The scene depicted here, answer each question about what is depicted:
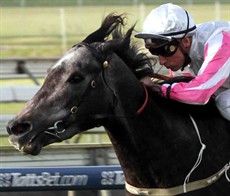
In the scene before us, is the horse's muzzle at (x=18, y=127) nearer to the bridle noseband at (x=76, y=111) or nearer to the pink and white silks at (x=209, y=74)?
the bridle noseband at (x=76, y=111)

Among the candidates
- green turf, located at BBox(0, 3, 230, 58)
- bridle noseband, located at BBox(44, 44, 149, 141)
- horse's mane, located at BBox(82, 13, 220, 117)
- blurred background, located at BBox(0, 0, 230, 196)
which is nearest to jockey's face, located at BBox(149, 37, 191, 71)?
horse's mane, located at BBox(82, 13, 220, 117)

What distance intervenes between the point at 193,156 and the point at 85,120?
580 mm

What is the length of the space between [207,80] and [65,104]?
27.4 inches

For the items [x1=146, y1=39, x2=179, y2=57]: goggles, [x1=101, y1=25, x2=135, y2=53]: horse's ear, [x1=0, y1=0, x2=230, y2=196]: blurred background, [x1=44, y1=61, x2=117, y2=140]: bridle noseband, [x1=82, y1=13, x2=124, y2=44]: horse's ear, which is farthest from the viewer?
[x1=0, y1=0, x2=230, y2=196]: blurred background

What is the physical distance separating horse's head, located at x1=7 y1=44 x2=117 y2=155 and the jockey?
0.33 m

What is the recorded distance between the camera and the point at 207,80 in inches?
137

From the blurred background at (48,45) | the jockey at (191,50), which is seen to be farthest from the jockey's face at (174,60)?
the blurred background at (48,45)

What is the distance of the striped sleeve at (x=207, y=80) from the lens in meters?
3.47

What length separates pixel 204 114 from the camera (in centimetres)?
363

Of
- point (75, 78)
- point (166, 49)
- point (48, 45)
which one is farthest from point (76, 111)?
point (48, 45)

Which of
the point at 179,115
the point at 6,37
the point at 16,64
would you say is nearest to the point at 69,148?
the point at 179,115

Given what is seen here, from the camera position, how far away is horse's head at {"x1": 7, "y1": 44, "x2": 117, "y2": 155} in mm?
3135

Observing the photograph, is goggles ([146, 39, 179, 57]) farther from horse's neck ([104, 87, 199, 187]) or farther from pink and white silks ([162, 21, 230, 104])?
horse's neck ([104, 87, 199, 187])

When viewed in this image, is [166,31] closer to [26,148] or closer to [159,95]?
[159,95]
